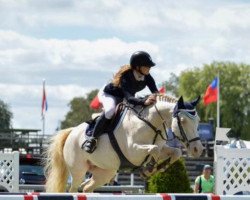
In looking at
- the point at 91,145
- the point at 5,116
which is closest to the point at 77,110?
the point at 5,116

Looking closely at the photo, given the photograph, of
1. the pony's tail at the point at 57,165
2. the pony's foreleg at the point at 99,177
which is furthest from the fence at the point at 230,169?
the pony's tail at the point at 57,165

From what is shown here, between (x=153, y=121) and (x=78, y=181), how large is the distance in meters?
2.18

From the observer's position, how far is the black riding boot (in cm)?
1202

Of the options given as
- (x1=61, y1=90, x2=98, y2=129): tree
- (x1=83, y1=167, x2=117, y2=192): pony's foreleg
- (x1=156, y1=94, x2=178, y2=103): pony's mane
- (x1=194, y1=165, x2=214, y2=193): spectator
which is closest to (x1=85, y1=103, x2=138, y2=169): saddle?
(x1=156, y1=94, x2=178, y2=103): pony's mane

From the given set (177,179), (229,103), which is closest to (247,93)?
(229,103)

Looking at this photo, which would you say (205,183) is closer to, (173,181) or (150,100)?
(173,181)

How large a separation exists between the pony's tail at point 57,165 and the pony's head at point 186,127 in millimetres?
2657

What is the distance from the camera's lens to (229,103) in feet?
270

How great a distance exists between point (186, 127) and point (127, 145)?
944 millimetres

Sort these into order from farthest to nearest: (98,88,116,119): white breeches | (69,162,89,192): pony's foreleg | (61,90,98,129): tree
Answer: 1. (61,90,98,129): tree
2. (69,162,89,192): pony's foreleg
3. (98,88,116,119): white breeches

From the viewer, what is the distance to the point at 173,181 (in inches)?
733

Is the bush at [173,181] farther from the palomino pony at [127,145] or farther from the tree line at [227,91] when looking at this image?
the tree line at [227,91]

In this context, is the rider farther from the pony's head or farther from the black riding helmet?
the pony's head

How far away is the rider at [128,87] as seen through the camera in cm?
1166
